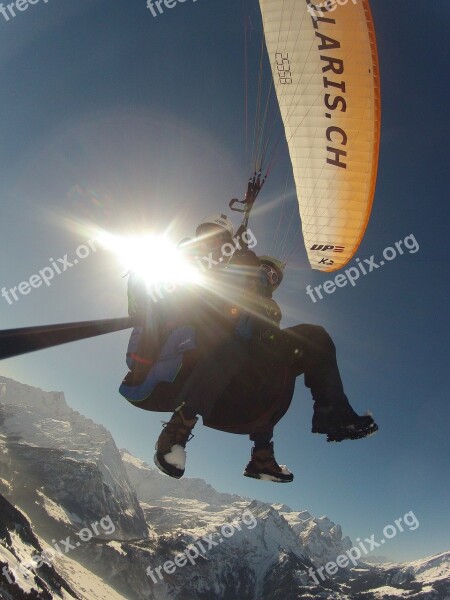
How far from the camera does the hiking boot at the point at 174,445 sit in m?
4.65

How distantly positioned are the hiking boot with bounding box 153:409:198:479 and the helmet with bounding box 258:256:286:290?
215cm

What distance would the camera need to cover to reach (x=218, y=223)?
577 cm

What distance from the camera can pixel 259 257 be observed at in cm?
577

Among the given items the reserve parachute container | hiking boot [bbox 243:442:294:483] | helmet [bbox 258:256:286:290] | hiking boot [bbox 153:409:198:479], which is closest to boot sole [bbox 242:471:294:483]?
hiking boot [bbox 243:442:294:483]

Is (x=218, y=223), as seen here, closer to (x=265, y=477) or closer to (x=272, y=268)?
(x=272, y=268)

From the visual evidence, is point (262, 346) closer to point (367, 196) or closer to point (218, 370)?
point (218, 370)

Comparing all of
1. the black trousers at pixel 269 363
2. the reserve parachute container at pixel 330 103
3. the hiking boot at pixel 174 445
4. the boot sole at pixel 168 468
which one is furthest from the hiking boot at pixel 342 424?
the reserve parachute container at pixel 330 103

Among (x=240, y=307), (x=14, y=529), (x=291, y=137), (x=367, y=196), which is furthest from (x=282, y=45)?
(x=14, y=529)

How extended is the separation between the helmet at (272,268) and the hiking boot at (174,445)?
7.06 ft

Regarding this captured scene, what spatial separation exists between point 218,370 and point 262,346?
57cm

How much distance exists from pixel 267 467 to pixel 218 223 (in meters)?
3.33

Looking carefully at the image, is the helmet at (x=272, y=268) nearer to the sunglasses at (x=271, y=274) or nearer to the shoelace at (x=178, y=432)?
the sunglasses at (x=271, y=274)

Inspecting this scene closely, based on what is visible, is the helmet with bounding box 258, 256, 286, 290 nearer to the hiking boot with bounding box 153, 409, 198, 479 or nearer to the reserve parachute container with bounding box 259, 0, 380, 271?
the hiking boot with bounding box 153, 409, 198, 479

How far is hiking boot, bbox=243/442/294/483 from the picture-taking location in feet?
17.5
